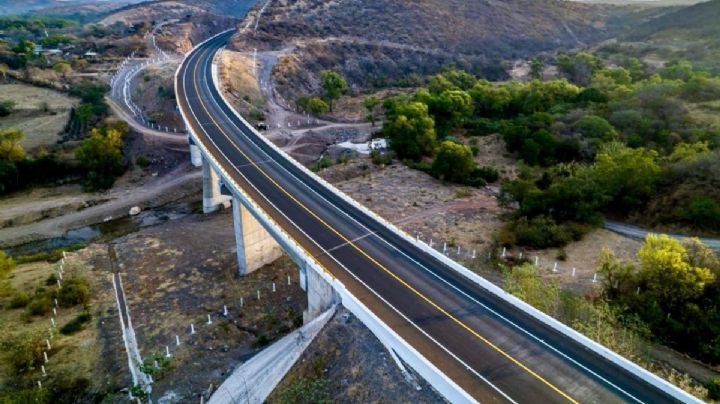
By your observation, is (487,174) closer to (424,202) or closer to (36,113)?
(424,202)

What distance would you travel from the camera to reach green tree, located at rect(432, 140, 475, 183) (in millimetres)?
63188

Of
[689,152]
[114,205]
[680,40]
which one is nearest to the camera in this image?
[689,152]

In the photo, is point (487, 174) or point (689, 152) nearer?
point (689, 152)

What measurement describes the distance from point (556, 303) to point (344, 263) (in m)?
15.2

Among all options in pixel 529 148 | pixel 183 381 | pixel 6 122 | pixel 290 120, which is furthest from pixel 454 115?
pixel 6 122

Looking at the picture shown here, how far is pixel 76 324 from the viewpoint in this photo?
1529 inches

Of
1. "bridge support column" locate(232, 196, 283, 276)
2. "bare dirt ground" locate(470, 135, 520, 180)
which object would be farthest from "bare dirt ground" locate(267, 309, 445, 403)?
"bare dirt ground" locate(470, 135, 520, 180)

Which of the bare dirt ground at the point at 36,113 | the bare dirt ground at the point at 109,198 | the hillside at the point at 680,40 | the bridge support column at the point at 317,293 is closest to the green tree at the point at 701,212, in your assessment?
the bridge support column at the point at 317,293

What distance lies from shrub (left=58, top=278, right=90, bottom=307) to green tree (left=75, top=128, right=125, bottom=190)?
32.7 metres

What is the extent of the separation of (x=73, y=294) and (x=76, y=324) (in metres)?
4.31

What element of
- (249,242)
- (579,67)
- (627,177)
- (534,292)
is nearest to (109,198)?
(249,242)

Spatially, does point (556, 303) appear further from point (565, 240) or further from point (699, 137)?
point (699, 137)

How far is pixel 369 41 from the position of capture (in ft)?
459

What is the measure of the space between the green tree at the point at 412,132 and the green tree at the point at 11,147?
57.9m
